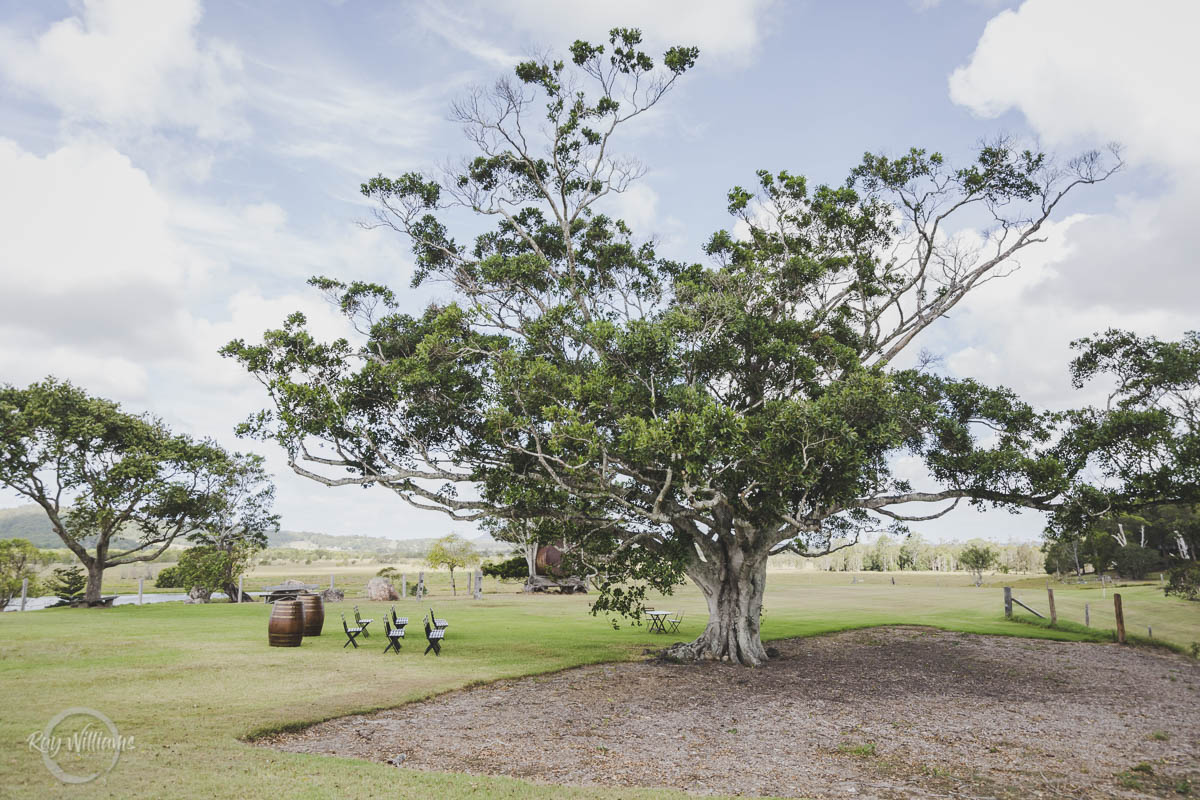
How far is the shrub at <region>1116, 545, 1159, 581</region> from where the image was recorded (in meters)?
59.2

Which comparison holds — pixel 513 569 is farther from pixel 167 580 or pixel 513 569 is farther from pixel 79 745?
pixel 79 745

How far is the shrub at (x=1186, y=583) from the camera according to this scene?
103 feet

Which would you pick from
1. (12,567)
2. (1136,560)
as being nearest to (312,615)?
(12,567)

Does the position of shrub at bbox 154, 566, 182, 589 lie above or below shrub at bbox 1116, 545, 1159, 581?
below

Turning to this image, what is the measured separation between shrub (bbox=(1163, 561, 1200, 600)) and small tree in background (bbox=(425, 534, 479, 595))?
43715 mm

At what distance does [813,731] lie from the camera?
12.6 metres

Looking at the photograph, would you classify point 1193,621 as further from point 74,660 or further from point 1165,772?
point 74,660

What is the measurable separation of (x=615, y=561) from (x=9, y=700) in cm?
1331

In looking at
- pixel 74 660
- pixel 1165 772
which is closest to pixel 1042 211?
pixel 1165 772

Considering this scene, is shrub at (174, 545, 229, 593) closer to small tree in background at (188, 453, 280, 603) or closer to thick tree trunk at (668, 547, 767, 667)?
small tree in background at (188, 453, 280, 603)

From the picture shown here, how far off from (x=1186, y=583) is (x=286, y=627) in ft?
122

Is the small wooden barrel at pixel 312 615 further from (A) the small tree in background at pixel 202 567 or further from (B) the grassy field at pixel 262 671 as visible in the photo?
(A) the small tree in background at pixel 202 567

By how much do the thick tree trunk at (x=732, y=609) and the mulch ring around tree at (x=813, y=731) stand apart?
27.9 inches

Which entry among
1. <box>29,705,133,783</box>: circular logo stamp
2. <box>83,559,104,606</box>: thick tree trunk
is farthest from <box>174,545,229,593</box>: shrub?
<box>29,705,133,783</box>: circular logo stamp
